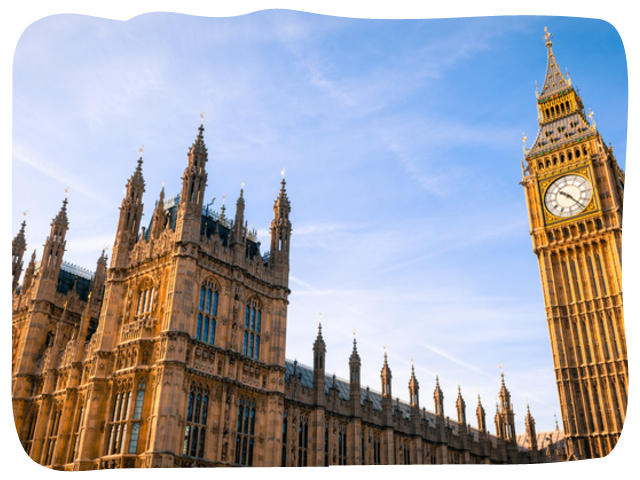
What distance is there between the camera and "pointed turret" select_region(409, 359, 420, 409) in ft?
157

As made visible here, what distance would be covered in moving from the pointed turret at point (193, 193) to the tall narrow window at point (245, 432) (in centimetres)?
937

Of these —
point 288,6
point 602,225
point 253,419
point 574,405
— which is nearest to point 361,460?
point 253,419

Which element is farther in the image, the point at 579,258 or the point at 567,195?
the point at 567,195

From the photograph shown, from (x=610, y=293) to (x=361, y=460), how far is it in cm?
2507

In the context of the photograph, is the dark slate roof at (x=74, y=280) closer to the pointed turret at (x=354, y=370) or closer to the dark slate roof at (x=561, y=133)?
the pointed turret at (x=354, y=370)

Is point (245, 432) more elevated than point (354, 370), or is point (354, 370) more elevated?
point (354, 370)

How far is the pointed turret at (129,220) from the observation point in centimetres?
3566

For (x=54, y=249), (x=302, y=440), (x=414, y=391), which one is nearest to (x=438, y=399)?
(x=414, y=391)

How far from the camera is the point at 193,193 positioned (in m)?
34.1

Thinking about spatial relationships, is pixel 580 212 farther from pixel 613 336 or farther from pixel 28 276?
pixel 28 276

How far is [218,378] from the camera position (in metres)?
31.2

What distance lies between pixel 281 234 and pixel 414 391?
1862 cm

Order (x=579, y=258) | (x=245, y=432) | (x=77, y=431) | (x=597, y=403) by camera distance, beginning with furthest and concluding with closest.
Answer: (x=579, y=258), (x=597, y=403), (x=77, y=431), (x=245, y=432)

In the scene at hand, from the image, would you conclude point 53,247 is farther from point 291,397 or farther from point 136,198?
point 291,397
